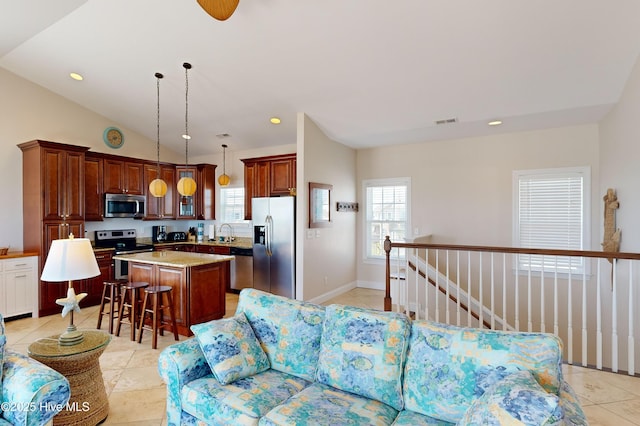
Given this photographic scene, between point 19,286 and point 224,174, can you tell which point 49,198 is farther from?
point 224,174

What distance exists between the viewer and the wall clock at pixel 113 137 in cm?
604

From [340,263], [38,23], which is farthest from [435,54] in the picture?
[38,23]

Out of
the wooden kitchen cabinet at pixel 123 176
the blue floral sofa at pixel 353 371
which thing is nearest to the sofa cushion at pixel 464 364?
the blue floral sofa at pixel 353 371

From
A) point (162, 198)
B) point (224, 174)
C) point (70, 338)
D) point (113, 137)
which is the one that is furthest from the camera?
point (224, 174)

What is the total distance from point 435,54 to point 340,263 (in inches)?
145

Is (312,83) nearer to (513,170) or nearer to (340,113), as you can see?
(340,113)

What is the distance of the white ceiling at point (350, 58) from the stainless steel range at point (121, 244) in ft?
7.64

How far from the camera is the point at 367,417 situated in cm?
162

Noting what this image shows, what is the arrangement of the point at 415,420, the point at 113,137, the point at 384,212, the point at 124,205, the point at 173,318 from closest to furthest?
the point at 415,420 → the point at 173,318 → the point at 124,205 → the point at 113,137 → the point at 384,212

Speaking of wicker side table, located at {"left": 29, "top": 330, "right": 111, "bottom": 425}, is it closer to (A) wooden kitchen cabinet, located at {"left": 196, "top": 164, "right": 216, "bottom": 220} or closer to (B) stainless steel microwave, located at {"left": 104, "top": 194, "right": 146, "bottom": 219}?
(B) stainless steel microwave, located at {"left": 104, "top": 194, "right": 146, "bottom": 219}

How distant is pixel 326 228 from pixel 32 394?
4.25 metres

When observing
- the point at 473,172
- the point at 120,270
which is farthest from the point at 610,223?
the point at 120,270

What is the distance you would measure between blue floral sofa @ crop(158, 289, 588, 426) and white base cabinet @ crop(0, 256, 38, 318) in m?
4.08

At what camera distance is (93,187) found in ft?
18.1
